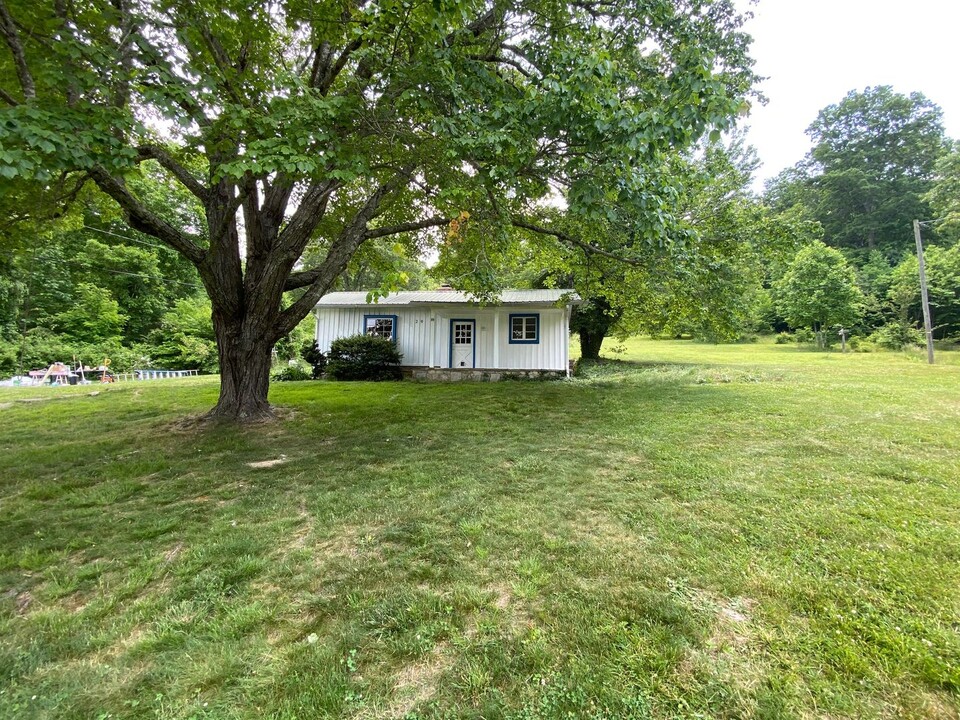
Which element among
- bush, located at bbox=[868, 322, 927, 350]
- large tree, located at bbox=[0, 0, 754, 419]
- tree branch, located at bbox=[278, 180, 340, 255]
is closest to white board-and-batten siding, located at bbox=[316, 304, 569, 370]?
large tree, located at bbox=[0, 0, 754, 419]

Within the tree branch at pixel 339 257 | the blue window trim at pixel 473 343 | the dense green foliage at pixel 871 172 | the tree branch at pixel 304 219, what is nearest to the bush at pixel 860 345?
the dense green foliage at pixel 871 172

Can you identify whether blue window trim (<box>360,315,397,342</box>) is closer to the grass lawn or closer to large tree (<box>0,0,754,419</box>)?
large tree (<box>0,0,754,419</box>)

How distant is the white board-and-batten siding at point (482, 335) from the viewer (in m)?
13.4

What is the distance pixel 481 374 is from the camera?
13.6 m

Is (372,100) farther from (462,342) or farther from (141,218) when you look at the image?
(462,342)

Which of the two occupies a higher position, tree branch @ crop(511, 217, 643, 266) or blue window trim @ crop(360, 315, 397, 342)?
tree branch @ crop(511, 217, 643, 266)

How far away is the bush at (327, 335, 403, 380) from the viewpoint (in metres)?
13.5

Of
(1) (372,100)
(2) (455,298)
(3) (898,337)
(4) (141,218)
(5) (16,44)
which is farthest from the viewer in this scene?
(3) (898,337)

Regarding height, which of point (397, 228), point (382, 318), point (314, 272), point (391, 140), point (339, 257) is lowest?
point (382, 318)

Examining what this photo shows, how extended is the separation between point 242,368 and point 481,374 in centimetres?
764

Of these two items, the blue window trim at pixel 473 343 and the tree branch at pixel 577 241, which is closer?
the tree branch at pixel 577 241

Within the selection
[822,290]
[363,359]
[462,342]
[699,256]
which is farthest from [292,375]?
[822,290]

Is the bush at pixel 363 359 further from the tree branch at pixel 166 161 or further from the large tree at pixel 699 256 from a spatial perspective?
the tree branch at pixel 166 161

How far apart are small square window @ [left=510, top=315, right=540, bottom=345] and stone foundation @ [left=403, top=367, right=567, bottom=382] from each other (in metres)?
1.00
